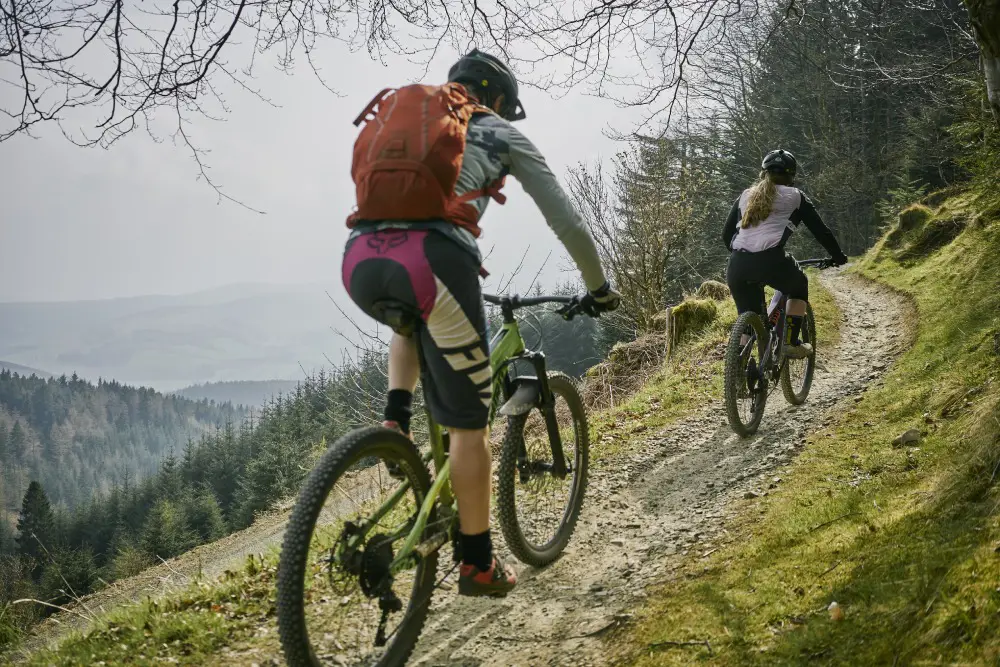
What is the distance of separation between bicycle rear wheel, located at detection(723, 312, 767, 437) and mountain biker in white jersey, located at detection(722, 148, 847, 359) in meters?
0.23

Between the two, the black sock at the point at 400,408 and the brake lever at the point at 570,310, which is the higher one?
the brake lever at the point at 570,310

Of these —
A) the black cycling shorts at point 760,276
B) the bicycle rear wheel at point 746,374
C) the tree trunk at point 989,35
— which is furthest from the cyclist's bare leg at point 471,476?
the black cycling shorts at point 760,276

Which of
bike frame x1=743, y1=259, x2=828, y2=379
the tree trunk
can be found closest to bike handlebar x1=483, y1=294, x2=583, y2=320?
the tree trunk

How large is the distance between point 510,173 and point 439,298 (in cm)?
67

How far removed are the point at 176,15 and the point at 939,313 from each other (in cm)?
860

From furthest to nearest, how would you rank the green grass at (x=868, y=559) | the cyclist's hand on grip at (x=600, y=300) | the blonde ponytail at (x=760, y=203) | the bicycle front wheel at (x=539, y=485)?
the blonde ponytail at (x=760, y=203) < the bicycle front wheel at (x=539, y=485) < the cyclist's hand on grip at (x=600, y=300) < the green grass at (x=868, y=559)

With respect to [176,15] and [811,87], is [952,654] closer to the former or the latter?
[176,15]

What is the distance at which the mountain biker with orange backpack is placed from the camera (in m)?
2.45

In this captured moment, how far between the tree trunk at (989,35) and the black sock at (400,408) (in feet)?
10.9

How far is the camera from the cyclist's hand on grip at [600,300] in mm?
3176

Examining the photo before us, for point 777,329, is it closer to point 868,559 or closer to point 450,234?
point 868,559

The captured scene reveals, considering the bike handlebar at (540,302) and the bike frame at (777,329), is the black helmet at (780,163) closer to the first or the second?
the bike frame at (777,329)

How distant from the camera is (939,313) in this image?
813cm

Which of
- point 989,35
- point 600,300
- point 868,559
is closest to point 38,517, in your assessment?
point 600,300
